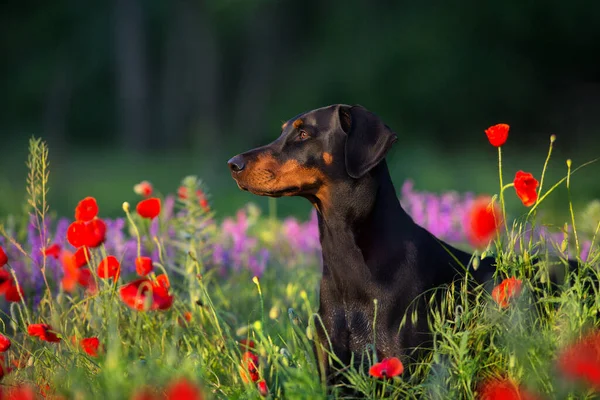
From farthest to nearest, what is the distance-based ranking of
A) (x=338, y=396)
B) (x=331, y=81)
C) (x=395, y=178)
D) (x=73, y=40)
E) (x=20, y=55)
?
(x=20, y=55) < (x=73, y=40) < (x=331, y=81) < (x=395, y=178) < (x=338, y=396)

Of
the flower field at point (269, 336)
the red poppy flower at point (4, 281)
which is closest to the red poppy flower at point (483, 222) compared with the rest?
the flower field at point (269, 336)

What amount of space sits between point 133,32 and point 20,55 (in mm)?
7365

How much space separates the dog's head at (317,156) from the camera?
11.3 feet

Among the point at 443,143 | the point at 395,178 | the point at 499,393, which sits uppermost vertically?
the point at 499,393

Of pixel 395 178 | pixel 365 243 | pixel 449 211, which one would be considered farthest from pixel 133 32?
pixel 365 243

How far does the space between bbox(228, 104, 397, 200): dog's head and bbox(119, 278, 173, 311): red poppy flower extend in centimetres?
58

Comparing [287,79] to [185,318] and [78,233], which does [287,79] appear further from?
[78,233]

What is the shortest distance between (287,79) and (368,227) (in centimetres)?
2540

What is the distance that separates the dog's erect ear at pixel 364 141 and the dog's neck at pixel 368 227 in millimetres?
83

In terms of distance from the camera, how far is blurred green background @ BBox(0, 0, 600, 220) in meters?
18.8

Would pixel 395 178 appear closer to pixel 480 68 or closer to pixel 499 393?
pixel 499 393

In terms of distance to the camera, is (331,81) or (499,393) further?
(331,81)

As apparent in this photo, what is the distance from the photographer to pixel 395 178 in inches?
436

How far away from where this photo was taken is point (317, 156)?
11.7ft
